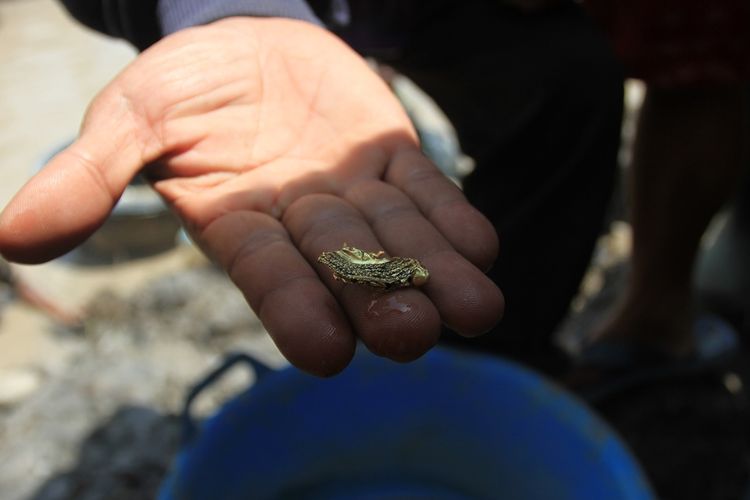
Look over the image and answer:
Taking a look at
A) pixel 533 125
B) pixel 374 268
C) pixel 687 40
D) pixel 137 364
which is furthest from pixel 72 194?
pixel 687 40

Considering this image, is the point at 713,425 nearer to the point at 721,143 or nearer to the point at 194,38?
the point at 721,143

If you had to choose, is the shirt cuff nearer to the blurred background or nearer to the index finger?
the index finger

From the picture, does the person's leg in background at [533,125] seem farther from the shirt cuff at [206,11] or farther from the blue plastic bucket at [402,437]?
the shirt cuff at [206,11]

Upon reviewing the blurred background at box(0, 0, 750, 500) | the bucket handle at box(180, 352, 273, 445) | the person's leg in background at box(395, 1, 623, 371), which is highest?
the person's leg in background at box(395, 1, 623, 371)

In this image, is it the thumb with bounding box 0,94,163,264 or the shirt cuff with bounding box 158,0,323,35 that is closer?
the thumb with bounding box 0,94,163,264

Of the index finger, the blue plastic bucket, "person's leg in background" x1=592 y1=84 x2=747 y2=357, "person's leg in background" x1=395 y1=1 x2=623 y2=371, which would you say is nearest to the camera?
the index finger

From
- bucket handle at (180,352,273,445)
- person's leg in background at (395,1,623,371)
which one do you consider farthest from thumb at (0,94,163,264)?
person's leg in background at (395,1,623,371)

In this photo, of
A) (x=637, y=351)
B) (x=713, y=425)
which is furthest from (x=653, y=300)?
(x=713, y=425)

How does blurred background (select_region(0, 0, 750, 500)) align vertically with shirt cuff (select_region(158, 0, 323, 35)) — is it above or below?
below

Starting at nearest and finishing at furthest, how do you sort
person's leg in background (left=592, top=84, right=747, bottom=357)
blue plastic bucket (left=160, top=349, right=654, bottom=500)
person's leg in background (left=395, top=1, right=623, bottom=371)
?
blue plastic bucket (left=160, top=349, right=654, bottom=500) < person's leg in background (left=395, top=1, right=623, bottom=371) < person's leg in background (left=592, top=84, right=747, bottom=357)
